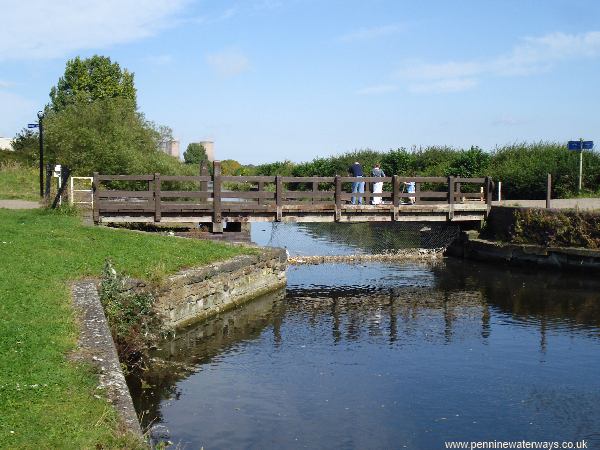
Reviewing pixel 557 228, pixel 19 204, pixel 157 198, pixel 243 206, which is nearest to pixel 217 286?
pixel 157 198

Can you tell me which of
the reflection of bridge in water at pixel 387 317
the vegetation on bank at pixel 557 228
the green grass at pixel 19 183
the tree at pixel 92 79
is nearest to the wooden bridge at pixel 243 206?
the vegetation on bank at pixel 557 228

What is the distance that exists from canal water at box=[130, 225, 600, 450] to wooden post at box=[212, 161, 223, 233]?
4.38 meters

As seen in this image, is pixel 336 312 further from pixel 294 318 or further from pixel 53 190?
pixel 53 190

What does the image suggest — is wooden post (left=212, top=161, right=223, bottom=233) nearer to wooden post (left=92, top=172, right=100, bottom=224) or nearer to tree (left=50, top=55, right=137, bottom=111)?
wooden post (left=92, top=172, right=100, bottom=224)

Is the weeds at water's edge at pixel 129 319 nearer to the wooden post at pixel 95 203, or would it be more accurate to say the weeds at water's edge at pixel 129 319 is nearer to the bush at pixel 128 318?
the bush at pixel 128 318

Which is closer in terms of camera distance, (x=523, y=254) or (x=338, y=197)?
(x=338, y=197)

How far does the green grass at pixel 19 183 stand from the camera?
29.6 meters

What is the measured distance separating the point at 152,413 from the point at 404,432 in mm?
3149

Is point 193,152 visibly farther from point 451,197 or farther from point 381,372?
point 381,372

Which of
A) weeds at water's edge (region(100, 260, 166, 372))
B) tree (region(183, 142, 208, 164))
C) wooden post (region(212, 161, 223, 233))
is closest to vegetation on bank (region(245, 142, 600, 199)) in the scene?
wooden post (region(212, 161, 223, 233))

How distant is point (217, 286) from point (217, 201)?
6603 mm

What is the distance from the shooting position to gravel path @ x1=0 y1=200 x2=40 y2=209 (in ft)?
78.1

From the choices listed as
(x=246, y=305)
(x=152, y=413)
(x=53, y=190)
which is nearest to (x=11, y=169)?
(x=53, y=190)

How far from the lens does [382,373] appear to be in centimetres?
1062
